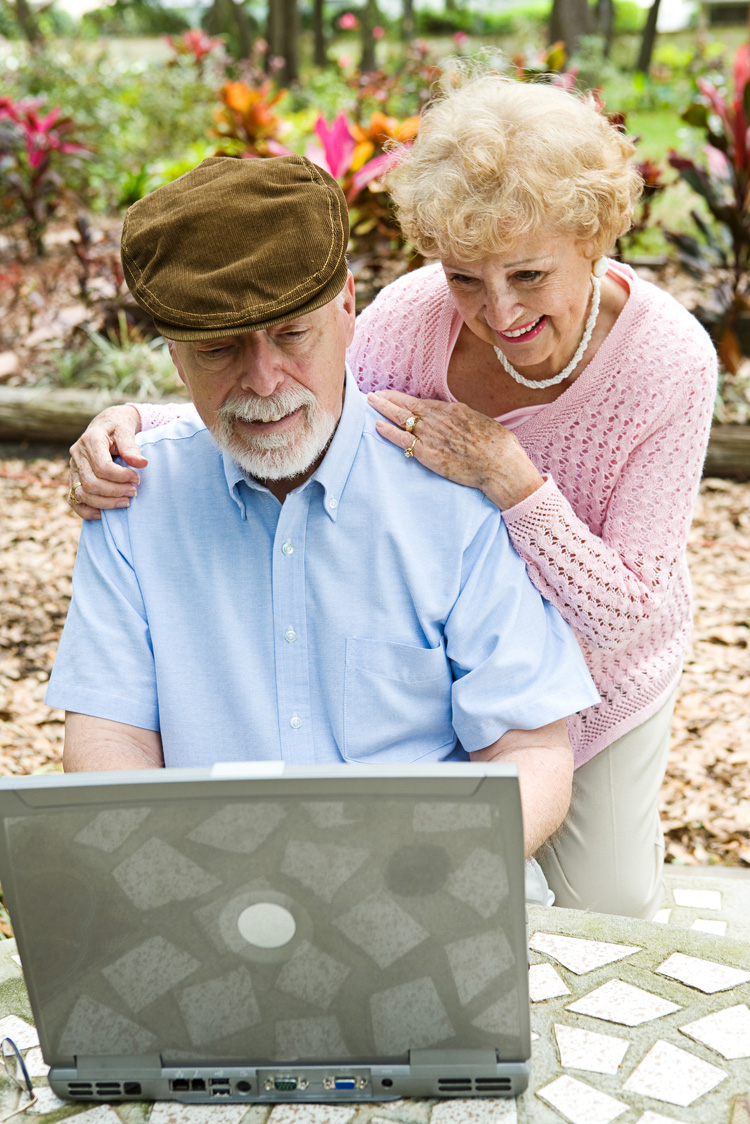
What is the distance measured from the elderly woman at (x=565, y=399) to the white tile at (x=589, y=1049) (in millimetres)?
899

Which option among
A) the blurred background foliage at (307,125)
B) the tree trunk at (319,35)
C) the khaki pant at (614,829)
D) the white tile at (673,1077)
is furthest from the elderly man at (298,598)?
the tree trunk at (319,35)

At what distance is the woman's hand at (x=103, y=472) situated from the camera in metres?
1.98

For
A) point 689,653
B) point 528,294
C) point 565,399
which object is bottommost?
point 689,653

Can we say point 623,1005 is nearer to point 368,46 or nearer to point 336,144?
point 336,144

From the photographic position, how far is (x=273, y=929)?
1082mm

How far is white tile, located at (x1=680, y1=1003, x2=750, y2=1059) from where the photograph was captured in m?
1.29

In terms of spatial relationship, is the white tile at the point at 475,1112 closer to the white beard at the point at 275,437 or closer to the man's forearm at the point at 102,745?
the man's forearm at the point at 102,745

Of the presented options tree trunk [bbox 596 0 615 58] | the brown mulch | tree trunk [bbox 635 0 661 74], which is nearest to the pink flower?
the brown mulch

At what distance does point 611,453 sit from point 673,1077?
4.30 ft

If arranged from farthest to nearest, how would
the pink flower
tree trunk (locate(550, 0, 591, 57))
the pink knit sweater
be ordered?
tree trunk (locate(550, 0, 591, 57))
the pink flower
the pink knit sweater

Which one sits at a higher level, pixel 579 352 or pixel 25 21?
pixel 579 352

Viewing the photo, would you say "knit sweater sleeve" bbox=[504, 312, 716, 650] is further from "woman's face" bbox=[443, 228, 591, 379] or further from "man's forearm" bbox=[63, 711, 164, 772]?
"man's forearm" bbox=[63, 711, 164, 772]

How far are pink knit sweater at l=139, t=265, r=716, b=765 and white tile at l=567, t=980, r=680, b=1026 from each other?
819mm

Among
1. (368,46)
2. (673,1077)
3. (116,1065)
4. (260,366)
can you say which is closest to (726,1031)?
(673,1077)
